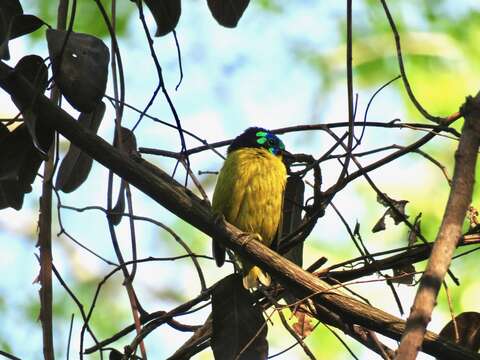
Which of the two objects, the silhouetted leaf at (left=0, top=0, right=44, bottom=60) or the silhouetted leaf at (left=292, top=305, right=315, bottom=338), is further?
the silhouetted leaf at (left=292, top=305, right=315, bottom=338)

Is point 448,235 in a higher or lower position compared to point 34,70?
lower

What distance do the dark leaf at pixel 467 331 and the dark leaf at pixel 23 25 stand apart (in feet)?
5.89

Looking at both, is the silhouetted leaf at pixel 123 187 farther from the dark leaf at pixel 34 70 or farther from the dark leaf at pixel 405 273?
the dark leaf at pixel 405 273

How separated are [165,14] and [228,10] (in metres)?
0.24

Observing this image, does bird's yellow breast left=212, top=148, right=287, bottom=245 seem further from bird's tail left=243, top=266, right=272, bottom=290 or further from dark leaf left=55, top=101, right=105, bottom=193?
dark leaf left=55, top=101, right=105, bottom=193

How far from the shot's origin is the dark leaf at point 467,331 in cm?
297

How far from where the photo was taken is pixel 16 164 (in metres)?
3.03

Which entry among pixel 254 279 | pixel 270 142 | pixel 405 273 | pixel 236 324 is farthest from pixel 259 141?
pixel 236 324

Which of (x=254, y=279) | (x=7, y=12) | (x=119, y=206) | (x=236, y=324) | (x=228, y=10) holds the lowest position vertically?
(x=236, y=324)

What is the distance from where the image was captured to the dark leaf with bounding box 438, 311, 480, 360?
9.74ft

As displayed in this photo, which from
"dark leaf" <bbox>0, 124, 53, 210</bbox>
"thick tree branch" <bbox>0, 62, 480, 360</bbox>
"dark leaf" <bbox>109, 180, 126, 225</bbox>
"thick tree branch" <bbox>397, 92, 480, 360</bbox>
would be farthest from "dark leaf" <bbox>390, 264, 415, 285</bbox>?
"dark leaf" <bbox>0, 124, 53, 210</bbox>

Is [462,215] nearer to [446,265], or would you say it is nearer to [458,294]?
[446,265]

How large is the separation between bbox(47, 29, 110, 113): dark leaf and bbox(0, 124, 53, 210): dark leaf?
14.8 inches

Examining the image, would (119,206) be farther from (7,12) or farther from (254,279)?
(7,12)
